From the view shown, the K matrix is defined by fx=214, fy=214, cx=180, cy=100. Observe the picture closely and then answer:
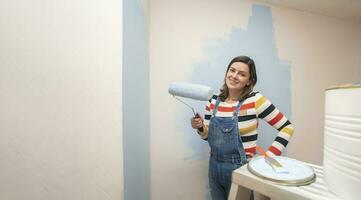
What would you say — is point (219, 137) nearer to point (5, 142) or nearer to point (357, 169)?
point (357, 169)

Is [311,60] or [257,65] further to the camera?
[311,60]

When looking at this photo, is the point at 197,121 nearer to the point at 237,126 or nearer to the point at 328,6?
the point at 237,126

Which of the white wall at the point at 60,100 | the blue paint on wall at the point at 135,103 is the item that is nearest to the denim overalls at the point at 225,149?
the blue paint on wall at the point at 135,103

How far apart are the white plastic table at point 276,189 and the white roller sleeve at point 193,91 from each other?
373 mm

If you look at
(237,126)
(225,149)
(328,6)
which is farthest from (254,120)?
(328,6)

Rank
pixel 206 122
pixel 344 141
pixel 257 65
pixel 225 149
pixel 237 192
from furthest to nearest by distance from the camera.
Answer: pixel 257 65 < pixel 206 122 < pixel 225 149 < pixel 237 192 < pixel 344 141

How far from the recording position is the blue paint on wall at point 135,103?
80 cm

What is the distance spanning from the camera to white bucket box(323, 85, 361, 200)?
14.4 inches

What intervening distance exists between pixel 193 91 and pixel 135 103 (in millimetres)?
264

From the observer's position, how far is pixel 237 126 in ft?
3.29

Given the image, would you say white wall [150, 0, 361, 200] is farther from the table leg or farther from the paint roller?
the table leg

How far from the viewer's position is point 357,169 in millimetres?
364

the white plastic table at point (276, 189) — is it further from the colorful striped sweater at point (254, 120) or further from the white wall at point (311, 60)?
the white wall at point (311, 60)

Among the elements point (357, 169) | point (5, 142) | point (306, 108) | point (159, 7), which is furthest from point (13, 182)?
point (306, 108)
